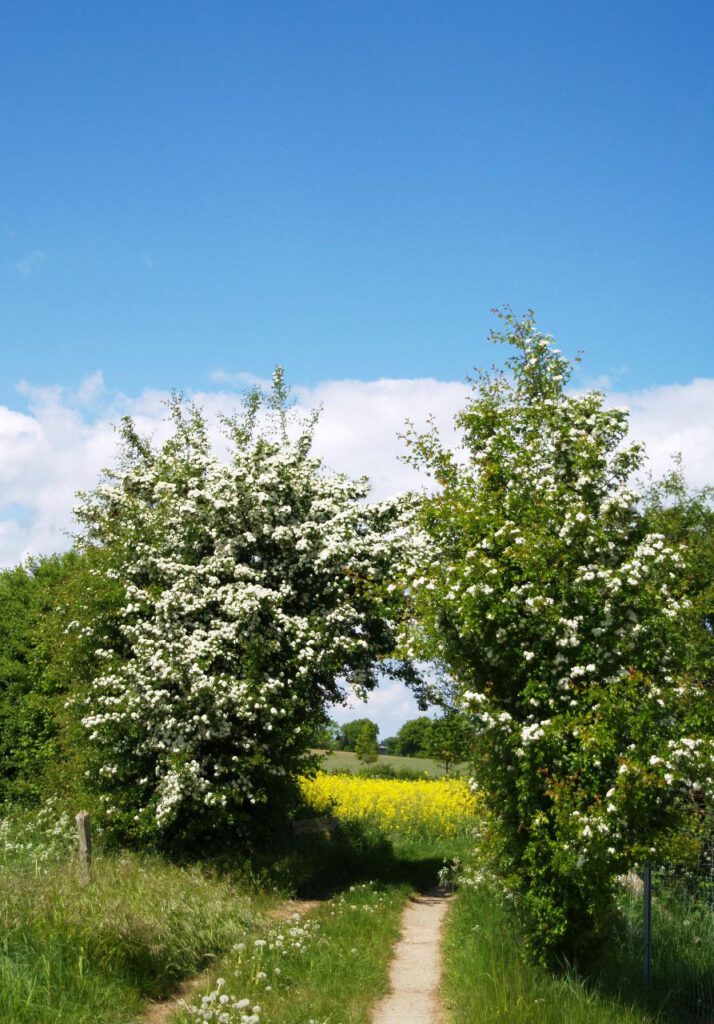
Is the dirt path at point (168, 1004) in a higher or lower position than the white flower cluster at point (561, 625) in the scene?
lower

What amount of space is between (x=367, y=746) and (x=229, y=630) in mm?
39066

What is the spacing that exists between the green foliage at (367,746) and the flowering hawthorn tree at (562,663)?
42036 mm

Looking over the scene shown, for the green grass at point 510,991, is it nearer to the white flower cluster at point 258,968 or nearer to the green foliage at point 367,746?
the white flower cluster at point 258,968

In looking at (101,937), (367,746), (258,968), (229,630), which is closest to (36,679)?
(229,630)

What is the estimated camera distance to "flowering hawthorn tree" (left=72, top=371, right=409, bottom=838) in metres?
16.3

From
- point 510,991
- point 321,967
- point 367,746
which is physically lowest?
point 321,967

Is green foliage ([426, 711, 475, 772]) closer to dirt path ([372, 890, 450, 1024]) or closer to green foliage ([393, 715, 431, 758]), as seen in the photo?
dirt path ([372, 890, 450, 1024])

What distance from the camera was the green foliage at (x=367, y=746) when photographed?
53.1 m

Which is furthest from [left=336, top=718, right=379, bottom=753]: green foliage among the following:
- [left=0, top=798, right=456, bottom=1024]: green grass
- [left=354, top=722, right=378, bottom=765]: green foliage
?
[left=0, top=798, right=456, bottom=1024]: green grass

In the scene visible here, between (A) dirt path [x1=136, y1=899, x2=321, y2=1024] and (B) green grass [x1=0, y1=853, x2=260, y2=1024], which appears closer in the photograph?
(B) green grass [x1=0, y1=853, x2=260, y2=1024]

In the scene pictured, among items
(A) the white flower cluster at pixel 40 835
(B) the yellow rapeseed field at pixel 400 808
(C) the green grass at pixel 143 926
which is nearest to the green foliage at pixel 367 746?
(B) the yellow rapeseed field at pixel 400 808

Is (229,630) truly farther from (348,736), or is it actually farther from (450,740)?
(348,736)

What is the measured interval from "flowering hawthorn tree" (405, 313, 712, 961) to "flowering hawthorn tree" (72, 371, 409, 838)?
469 centimetres

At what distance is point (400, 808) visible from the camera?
82.8ft
